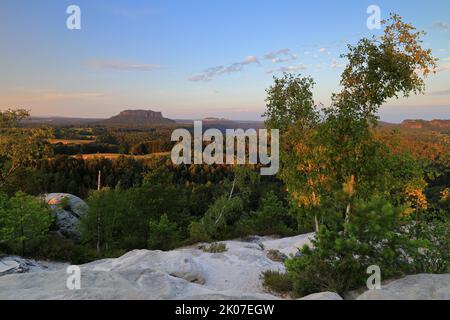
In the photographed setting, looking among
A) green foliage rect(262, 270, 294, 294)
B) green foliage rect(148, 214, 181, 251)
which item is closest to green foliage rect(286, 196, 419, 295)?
green foliage rect(262, 270, 294, 294)

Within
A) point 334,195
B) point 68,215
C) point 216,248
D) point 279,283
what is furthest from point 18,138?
point 334,195

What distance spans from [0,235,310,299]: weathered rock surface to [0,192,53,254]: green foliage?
4.34 meters

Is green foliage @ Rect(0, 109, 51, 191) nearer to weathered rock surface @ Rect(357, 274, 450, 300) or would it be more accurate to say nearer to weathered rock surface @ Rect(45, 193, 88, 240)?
weathered rock surface @ Rect(45, 193, 88, 240)

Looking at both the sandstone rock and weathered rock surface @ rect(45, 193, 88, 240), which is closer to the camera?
the sandstone rock

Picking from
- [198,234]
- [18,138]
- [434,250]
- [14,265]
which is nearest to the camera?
[434,250]

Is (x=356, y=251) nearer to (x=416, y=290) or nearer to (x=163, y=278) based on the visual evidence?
(x=416, y=290)

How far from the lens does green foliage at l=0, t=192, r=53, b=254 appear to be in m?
18.1

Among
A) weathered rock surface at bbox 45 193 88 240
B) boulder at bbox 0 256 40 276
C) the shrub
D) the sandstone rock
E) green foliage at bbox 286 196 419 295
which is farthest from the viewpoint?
weathered rock surface at bbox 45 193 88 240

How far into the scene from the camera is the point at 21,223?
1894cm

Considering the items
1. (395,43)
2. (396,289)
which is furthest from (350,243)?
(395,43)

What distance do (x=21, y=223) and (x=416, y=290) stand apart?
65.3ft

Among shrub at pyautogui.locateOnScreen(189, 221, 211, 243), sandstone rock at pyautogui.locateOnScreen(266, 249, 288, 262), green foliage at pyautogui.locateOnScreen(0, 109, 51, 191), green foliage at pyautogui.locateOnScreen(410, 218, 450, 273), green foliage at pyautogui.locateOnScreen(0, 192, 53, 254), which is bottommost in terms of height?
shrub at pyautogui.locateOnScreen(189, 221, 211, 243)

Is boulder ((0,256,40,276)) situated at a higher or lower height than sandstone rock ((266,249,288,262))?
higher
